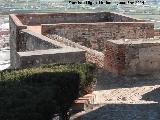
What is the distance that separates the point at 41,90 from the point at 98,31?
11691 millimetres

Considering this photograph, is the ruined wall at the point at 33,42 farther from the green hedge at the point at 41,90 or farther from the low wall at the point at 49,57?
the green hedge at the point at 41,90

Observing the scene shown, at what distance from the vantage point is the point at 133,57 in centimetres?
1348

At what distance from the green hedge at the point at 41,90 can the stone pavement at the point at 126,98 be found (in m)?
0.55

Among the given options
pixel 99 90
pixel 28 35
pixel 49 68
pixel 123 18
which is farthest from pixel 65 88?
pixel 123 18

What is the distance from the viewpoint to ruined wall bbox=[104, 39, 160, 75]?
1345cm

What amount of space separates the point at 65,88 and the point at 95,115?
67cm

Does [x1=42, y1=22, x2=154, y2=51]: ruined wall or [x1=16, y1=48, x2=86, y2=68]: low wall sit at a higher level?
[x1=16, y1=48, x2=86, y2=68]: low wall

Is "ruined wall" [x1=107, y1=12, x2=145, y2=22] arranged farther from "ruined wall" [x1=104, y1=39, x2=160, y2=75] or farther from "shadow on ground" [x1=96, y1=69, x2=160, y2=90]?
"shadow on ground" [x1=96, y1=69, x2=160, y2=90]

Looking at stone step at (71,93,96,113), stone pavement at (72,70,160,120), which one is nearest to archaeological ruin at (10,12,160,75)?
stone pavement at (72,70,160,120)

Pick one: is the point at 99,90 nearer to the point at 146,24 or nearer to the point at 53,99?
the point at 53,99

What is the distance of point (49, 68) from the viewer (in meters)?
9.27

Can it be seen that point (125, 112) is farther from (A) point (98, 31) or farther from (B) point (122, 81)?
(A) point (98, 31)

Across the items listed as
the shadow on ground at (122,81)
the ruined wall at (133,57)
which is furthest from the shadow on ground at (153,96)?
the ruined wall at (133,57)

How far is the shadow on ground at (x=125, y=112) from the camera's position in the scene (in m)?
7.89
